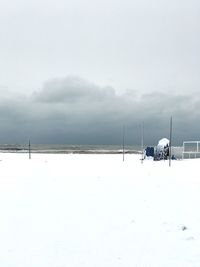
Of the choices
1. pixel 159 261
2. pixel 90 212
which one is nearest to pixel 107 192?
pixel 90 212

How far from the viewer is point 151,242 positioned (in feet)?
31.8

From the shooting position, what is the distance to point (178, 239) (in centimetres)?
976

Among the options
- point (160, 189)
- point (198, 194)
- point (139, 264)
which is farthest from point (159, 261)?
point (160, 189)

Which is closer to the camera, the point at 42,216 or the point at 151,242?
the point at 151,242

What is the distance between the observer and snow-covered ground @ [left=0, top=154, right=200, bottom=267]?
884cm

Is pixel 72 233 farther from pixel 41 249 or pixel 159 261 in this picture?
pixel 159 261

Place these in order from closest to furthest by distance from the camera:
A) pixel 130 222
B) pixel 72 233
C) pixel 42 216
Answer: pixel 72 233 < pixel 130 222 < pixel 42 216

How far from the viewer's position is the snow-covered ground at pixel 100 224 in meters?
8.84

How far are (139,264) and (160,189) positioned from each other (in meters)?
7.49

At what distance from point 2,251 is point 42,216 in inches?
110

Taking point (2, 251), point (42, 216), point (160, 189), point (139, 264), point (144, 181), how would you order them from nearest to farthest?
point (139, 264) < point (2, 251) < point (42, 216) < point (160, 189) < point (144, 181)

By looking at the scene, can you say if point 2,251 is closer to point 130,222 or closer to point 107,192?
point 130,222

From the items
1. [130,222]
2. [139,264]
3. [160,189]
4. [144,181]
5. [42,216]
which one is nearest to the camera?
[139,264]

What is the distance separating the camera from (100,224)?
36.8 feet
